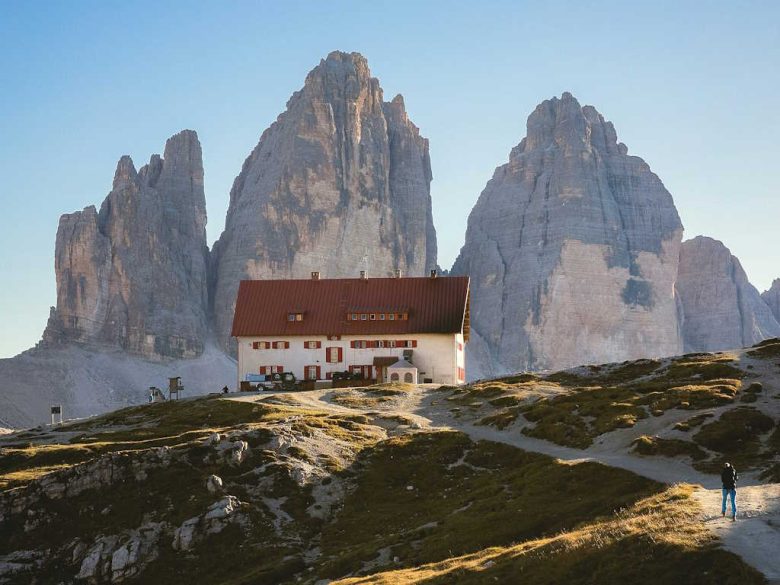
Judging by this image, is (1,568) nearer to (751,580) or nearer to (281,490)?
(281,490)

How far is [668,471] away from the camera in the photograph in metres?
59.5

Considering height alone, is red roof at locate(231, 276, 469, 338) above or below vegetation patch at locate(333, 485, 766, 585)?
above

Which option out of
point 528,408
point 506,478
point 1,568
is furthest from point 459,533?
point 528,408

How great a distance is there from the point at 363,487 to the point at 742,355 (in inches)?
1935

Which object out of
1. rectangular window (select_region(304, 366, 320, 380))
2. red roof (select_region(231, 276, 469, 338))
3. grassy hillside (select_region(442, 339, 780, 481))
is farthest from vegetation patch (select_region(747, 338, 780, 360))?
rectangular window (select_region(304, 366, 320, 380))

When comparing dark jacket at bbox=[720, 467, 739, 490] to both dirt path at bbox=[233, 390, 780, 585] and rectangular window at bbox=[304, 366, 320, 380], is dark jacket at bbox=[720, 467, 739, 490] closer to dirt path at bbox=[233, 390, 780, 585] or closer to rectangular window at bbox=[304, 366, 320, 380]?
dirt path at bbox=[233, 390, 780, 585]

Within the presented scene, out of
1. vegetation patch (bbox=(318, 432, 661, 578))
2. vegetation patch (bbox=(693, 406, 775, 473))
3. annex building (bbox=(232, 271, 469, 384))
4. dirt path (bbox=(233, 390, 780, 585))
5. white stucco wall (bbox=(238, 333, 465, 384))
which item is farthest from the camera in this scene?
white stucco wall (bbox=(238, 333, 465, 384))

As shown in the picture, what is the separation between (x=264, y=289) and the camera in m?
136

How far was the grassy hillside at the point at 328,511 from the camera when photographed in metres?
43.6

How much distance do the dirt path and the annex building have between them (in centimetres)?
1771

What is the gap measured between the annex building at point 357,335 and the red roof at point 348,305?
117 mm

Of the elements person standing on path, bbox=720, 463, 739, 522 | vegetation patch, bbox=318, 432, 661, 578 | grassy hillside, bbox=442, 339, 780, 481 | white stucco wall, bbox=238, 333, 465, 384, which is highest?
white stucco wall, bbox=238, 333, 465, 384

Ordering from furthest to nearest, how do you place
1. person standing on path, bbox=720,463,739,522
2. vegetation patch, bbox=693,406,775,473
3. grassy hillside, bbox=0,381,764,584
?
vegetation patch, bbox=693,406,775,473 → grassy hillside, bbox=0,381,764,584 → person standing on path, bbox=720,463,739,522

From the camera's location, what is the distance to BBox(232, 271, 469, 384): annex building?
12888cm
